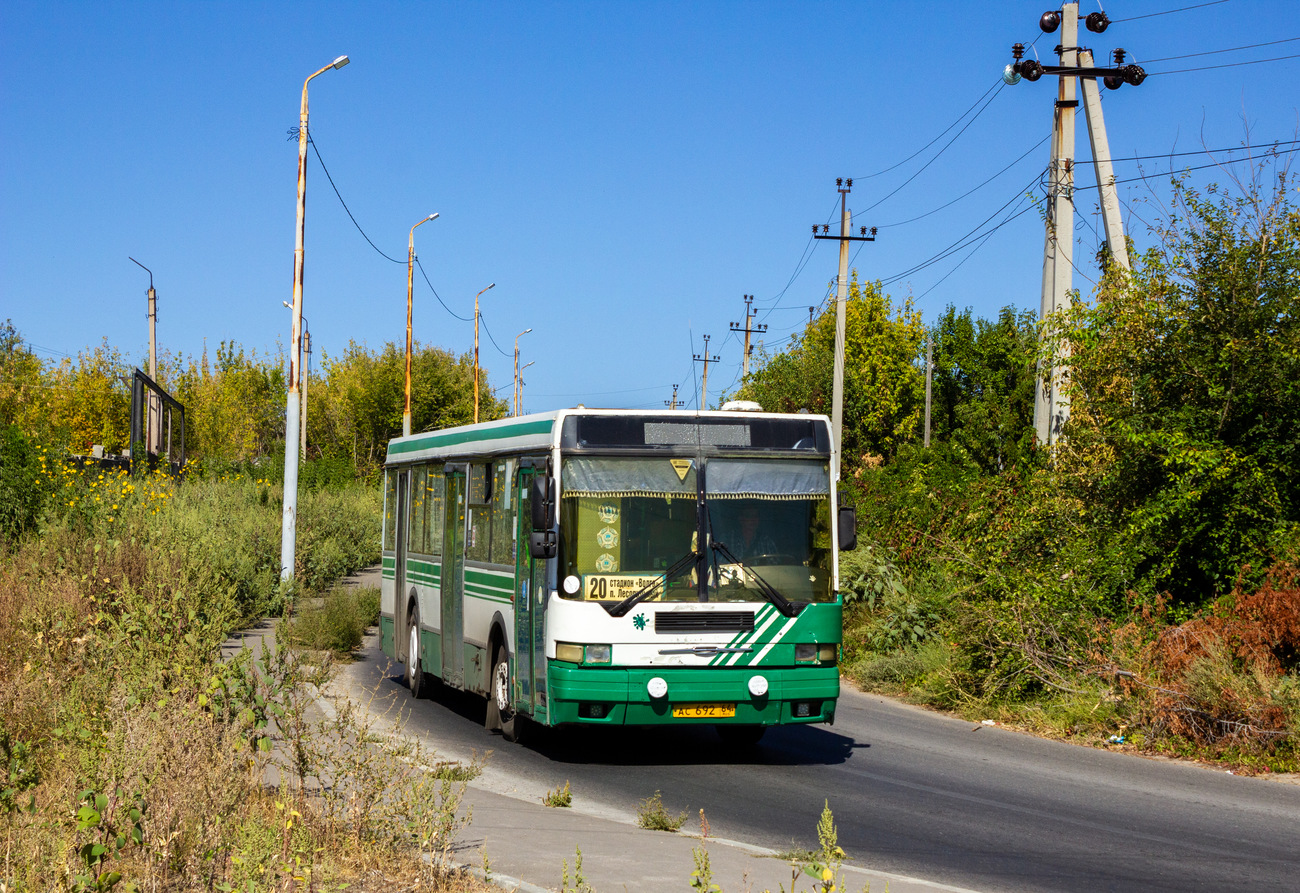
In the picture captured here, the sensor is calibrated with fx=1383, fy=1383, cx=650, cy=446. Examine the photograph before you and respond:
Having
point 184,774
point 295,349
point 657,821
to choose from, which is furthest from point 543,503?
point 295,349

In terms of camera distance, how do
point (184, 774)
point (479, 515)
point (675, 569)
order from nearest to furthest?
point (184, 774), point (675, 569), point (479, 515)

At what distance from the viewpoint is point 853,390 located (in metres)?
53.7

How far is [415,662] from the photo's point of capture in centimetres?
1625

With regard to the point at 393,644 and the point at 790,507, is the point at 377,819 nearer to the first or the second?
the point at 790,507

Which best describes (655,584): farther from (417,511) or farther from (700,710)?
(417,511)

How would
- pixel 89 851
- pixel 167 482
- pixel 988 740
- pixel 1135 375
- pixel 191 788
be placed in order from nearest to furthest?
pixel 89 851, pixel 191 788, pixel 988 740, pixel 1135 375, pixel 167 482

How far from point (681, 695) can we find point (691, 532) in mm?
1322

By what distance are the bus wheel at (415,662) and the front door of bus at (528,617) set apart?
3.99m

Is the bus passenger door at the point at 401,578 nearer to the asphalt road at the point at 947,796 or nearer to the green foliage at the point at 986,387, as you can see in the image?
the asphalt road at the point at 947,796

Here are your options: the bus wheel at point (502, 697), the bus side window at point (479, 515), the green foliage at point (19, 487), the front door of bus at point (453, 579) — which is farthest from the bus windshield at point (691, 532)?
the green foliage at point (19, 487)

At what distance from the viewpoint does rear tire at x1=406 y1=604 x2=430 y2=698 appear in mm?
16094

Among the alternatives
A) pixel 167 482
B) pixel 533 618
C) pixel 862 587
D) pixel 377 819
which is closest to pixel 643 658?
pixel 533 618

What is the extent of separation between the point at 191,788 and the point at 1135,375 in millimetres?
11809

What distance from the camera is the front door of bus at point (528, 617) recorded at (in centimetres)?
1154
